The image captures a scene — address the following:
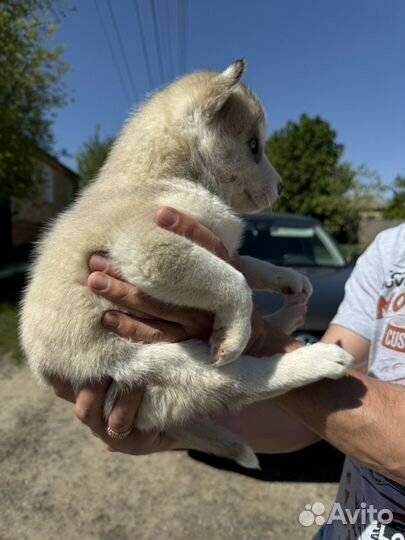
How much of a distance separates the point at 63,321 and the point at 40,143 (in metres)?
15.8

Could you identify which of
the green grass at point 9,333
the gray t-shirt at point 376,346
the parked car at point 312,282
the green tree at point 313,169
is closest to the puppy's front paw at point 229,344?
the gray t-shirt at point 376,346

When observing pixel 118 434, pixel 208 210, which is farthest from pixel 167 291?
pixel 118 434

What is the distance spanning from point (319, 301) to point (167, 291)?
10.2 feet

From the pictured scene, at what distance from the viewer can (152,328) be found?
1914mm

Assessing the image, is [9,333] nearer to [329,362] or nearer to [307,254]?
[307,254]

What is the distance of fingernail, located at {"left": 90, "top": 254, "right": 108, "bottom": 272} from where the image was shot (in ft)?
6.06

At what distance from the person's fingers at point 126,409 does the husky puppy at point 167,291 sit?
0.03m

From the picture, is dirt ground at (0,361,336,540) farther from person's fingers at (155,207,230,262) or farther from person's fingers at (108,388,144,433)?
person's fingers at (155,207,230,262)

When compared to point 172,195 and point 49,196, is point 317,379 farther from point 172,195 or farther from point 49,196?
point 49,196

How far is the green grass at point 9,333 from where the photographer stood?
327 inches

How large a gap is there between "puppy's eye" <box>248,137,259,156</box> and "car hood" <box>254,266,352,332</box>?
213 cm

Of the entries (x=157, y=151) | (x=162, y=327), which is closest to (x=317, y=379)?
(x=162, y=327)

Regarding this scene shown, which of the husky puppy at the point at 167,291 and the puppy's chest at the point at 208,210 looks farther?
the puppy's chest at the point at 208,210

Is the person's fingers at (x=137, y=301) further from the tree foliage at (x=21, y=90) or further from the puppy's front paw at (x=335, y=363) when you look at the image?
the tree foliage at (x=21, y=90)
